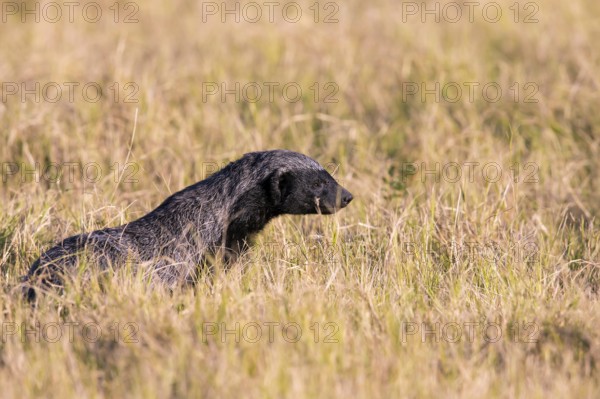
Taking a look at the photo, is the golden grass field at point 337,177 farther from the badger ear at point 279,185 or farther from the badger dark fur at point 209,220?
the badger ear at point 279,185

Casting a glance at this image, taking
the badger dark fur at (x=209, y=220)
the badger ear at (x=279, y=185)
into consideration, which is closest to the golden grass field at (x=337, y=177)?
the badger dark fur at (x=209, y=220)

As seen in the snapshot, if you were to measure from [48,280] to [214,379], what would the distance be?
164 cm

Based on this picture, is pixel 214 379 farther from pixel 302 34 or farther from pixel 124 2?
pixel 124 2

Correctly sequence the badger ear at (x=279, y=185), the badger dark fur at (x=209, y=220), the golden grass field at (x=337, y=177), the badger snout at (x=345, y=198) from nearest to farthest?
the golden grass field at (x=337, y=177) → the badger dark fur at (x=209, y=220) → the badger ear at (x=279, y=185) → the badger snout at (x=345, y=198)

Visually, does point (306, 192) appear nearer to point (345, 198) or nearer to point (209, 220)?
point (345, 198)

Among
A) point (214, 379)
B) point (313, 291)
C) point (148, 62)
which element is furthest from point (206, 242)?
point (148, 62)

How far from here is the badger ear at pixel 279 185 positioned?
630 centimetres

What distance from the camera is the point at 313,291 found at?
5375 mm

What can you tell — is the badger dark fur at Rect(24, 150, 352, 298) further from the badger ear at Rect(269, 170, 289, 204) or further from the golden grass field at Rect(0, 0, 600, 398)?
the golden grass field at Rect(0, 0, 600, 398)

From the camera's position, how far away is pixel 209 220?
612 cm

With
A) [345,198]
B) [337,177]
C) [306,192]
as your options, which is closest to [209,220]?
[306,192]

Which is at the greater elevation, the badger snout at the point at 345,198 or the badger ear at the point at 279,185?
the badger ear at the point at 279,185

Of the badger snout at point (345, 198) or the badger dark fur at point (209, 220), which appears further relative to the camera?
the badger snout at point (345, 198)

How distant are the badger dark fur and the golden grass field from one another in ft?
0.65
